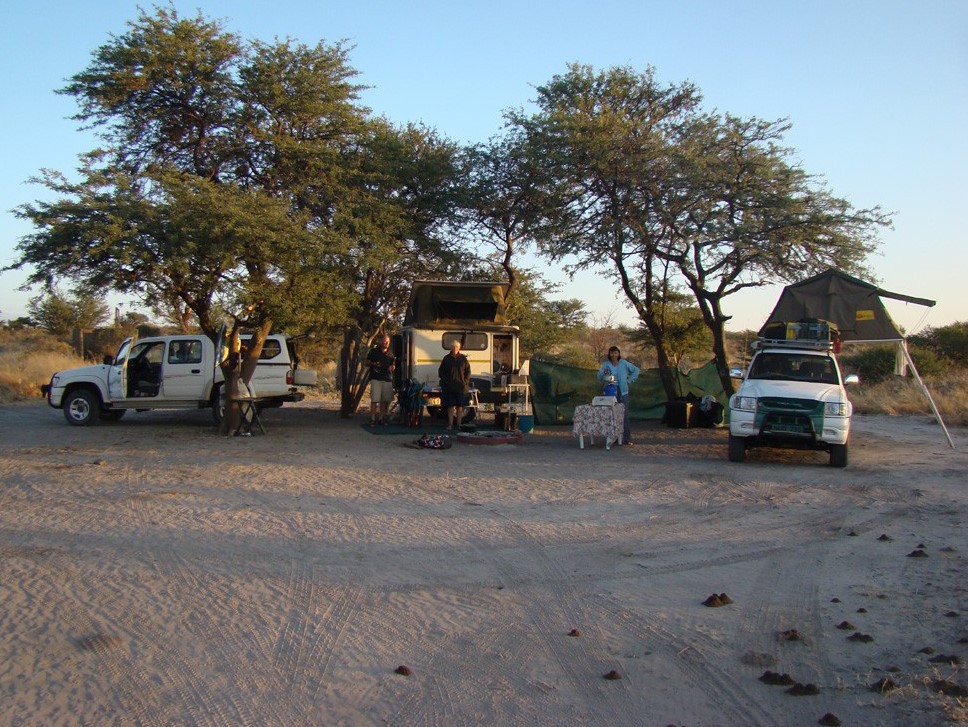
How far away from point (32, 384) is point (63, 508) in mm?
20748

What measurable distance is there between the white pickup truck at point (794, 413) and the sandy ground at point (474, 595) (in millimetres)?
754

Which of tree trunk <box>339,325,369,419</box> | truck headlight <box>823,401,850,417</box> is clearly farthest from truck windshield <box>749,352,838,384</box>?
tree trunk <box>339,325,369,419</box>

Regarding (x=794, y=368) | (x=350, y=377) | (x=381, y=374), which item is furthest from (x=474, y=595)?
(x=350, y=377)

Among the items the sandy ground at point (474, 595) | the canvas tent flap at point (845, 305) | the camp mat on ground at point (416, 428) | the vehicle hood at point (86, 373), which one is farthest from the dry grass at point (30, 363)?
the canvas tent flap at point (845, 305)

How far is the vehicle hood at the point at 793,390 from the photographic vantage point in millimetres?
13383

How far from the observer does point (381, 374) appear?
1862 centimetres

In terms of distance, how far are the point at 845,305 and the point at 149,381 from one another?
13.9 m

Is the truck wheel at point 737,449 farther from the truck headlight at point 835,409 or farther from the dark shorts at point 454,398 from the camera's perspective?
the dark shorts at point 454,398

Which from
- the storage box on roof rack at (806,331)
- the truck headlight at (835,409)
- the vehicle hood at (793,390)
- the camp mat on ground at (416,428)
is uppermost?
the storage box on roof rack at (806,331)

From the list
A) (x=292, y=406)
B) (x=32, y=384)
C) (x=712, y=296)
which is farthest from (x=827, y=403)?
(x=32, y=384)

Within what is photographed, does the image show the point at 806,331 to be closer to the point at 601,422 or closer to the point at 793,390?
the point at 793,390

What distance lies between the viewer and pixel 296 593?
21.5 feet

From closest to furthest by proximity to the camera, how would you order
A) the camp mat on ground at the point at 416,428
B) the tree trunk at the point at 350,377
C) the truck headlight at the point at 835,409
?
the truck headlight at the point at 835,409, the camp mat on ground at the point at 416,428, the tree trunk at the point at 350,377

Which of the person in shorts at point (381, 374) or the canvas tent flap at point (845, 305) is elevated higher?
the canvas tent flap at point (845, 305)
